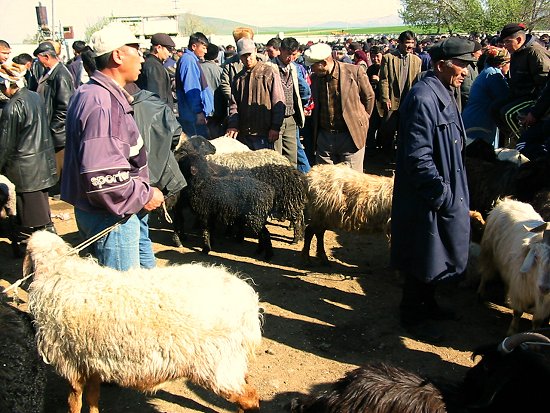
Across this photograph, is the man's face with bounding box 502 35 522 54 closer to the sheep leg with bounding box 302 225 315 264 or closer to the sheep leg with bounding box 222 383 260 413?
the sheep leg with bounding box 302 225 315 264

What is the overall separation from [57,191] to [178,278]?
21.5ft

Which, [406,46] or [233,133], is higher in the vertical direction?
[406,46]

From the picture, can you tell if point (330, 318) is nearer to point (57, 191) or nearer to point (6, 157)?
point (6, 157)

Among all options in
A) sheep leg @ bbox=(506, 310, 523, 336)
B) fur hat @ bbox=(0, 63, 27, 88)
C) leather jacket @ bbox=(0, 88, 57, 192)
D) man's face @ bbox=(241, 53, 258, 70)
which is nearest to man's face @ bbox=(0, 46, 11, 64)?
fur hat @ bbox=(0, 63, 27, 88)

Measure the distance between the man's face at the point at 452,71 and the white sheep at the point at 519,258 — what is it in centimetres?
128

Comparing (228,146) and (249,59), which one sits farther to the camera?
(228,146)

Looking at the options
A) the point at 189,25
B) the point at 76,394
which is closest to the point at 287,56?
the point at 76,394

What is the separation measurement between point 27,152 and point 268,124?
301 cm

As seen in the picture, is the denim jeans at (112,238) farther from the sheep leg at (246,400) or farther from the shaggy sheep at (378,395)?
the shaggy sheep at (378,395)

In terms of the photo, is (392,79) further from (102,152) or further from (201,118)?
(102,152)

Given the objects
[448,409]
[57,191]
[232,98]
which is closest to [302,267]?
[232,98]

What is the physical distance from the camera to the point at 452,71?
373cm

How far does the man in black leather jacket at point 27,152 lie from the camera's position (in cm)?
527

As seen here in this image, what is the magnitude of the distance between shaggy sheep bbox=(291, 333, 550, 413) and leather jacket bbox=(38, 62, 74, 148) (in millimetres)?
5958
